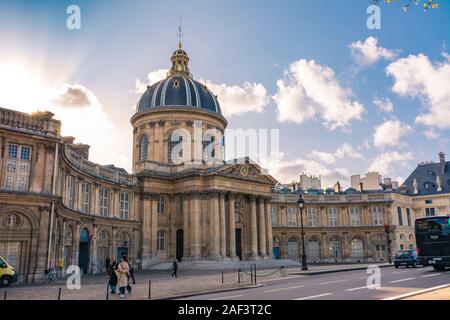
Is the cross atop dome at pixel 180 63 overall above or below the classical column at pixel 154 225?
above

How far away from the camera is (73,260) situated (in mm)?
36000

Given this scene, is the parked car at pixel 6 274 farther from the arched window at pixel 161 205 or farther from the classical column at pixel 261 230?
the classical column at pixel 261 230

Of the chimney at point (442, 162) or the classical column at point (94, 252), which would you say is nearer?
the classical column at point (94, 252)

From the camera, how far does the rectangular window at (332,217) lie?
65.9 m

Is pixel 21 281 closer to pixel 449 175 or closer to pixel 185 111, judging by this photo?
pixel 185 111

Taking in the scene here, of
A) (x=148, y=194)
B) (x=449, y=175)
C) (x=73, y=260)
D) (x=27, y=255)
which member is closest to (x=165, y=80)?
(x=148, y=194)

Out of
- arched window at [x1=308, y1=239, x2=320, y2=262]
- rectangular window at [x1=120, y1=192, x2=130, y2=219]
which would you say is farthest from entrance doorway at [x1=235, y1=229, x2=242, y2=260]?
arched window at [x1=308, y1=239, x2=320, y2=262]

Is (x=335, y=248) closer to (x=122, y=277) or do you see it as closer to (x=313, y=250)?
(x=313, y=250)

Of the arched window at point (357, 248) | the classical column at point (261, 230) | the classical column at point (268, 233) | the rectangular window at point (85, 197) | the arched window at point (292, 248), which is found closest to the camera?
the rectangular window at point (85, 197)

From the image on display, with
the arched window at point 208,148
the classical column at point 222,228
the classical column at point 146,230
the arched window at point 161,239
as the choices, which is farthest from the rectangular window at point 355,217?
the classical column at point 146,230

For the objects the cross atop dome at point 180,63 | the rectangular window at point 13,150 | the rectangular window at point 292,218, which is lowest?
the rectangular window at point 292,218

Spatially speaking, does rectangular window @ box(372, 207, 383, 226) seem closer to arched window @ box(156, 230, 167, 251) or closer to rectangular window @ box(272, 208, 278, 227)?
rectangular window @ box(272, 208, 278, 227)

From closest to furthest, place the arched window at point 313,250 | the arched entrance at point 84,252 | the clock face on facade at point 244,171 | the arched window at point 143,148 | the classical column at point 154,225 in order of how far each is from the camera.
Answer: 1. the arched entrance at point 84,252
2. the classical column at point 154,225
3. the clock face on facade at point 244,171
4. the arched window at point 143,148
5. the arched window at point 313,250

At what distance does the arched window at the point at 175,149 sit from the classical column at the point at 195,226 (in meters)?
8.01
